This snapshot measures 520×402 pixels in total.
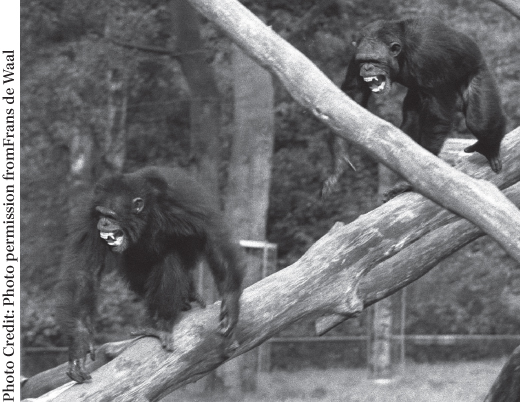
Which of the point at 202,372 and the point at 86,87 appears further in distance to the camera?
the point at 86,87

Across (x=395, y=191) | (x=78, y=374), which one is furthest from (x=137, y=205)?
(x=395, y=191)

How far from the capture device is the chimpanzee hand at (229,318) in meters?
6.19

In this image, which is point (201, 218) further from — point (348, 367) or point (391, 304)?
point (348, 367)

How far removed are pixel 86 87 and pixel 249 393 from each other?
5898 millimetres

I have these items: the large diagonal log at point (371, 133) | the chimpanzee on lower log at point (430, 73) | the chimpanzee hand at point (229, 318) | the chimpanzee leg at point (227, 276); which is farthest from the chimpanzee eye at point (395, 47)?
the chimpanzee hand at point (229, 318)

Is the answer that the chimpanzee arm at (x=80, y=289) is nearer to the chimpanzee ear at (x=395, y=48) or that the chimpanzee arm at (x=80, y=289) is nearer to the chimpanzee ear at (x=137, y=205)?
the chimpanzee ear at (x=137, y=205)

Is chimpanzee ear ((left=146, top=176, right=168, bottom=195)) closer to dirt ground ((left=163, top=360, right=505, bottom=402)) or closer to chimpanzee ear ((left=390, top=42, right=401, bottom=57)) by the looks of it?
chimpanzee ear ((left=390, top=42, right=401, bottom=57))

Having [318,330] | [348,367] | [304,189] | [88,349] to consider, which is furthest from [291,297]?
[304,189]

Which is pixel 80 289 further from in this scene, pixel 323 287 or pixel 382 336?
pixel 382 336

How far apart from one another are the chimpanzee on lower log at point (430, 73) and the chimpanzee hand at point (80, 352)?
2.89m

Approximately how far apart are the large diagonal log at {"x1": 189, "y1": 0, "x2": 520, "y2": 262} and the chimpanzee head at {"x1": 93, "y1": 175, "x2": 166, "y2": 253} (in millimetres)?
1558

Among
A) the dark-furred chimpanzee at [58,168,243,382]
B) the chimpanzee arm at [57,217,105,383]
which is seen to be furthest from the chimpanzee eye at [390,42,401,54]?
the chimpanzee arm at [57,217,105,383]

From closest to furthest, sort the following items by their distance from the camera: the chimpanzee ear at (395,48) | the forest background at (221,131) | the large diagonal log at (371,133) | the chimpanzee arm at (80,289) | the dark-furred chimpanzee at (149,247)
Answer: the large diagonal log at (371,133), the chimpanzee arm at (80,289), the dark-furred chimpanzee at (149,247), the chimpanzee ear at (395,48), the forest background at (221,131)

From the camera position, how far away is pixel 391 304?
1464cm
